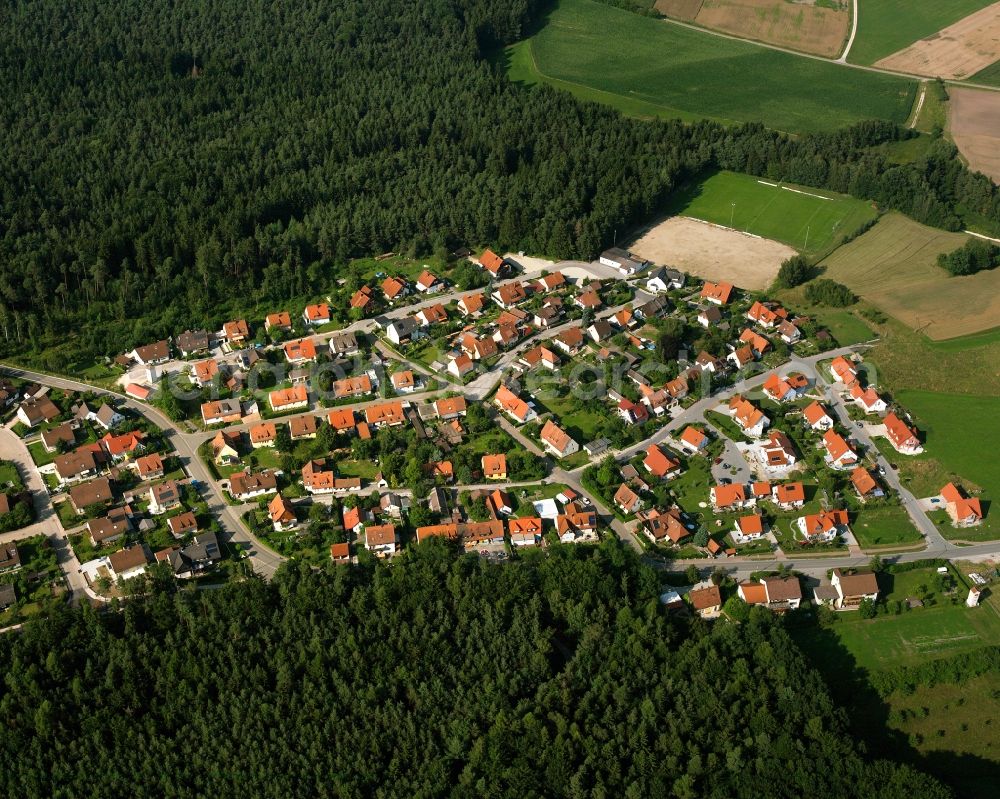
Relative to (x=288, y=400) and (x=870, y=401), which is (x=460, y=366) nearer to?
(x=288, y=400)

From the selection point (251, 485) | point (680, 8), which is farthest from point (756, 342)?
point (680, 8)

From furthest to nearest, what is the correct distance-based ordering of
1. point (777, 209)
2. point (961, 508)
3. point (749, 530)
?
point (777, 209)
point (961, 508)
point (749, 530)

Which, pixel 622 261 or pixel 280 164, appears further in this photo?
pixel 280 164

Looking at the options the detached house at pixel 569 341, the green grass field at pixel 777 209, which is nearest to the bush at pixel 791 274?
the green grass field at pixel 777 209

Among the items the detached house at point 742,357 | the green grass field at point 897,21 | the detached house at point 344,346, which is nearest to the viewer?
the detached house at point 742,357

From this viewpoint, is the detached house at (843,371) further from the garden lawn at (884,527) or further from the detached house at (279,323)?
the detached house at (279,323)
